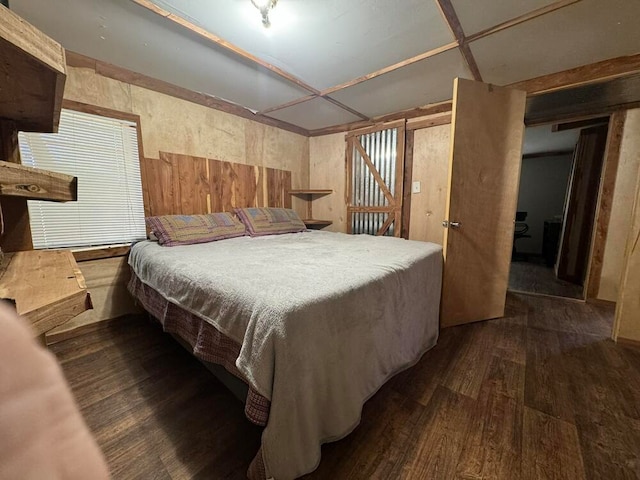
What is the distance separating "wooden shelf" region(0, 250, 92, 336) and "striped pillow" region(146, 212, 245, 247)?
1.47 metres

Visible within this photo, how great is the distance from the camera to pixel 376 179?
11.3 feet

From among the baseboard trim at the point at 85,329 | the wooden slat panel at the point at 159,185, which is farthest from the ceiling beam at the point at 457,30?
the baseboard trim at the point at 85,329

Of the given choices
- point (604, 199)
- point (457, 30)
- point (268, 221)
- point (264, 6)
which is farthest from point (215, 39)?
point (604, 199)

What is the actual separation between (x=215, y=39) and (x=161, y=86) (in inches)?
42.2

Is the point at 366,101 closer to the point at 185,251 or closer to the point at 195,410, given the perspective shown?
the point at 185,251

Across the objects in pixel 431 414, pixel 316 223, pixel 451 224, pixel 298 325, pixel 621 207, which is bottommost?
pixel 431 414

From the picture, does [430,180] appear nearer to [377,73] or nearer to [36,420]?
[377,73]

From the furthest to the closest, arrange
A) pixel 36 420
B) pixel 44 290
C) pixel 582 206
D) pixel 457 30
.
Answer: pixel 582 206
pixel 457 30
pixel 44 290
pixel 36 420

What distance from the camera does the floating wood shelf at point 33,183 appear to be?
61cm

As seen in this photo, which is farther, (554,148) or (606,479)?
(554,148)

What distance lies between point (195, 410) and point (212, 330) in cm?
54

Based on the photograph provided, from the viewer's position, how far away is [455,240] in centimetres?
216

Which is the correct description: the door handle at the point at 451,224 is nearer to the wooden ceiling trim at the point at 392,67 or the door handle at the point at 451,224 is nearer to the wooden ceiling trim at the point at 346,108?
the wooden ceiling trim at the point at 392,67

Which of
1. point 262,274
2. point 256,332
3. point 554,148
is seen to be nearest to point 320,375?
point 256,332
